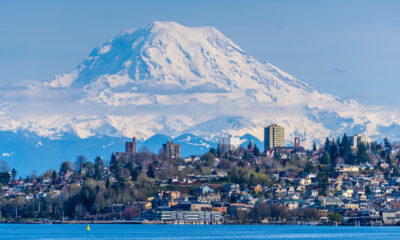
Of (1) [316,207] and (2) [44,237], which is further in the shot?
(1) [316,207]

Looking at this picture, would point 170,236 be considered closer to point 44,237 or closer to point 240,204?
point 44,237

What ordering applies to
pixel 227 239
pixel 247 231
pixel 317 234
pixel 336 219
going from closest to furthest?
pixel 227 239 → pixel 317 234 → pixel 247 231 → pixel 336 219

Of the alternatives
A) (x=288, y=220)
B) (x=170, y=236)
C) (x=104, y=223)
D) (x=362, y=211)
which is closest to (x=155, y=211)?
(x=104, y=223)

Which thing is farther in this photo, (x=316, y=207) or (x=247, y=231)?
(x=316, y=207)

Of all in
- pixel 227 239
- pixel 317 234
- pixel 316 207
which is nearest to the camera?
pixel 227 239

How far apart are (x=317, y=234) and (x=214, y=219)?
5283cm

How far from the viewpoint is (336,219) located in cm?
18138

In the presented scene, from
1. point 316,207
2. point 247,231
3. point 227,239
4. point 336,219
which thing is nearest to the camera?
point 227,239

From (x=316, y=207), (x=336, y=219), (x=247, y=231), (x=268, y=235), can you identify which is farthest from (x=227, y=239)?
(x=316, y=207)

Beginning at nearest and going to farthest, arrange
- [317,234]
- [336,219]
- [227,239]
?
1. [227,239]
2. [317,234]
3. [336,219]

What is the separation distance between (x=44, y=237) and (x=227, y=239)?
23.4 m

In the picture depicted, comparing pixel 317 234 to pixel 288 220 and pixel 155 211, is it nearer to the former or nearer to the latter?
pixel 288 220

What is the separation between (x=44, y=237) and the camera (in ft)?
461

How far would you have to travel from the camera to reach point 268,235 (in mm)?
142500
